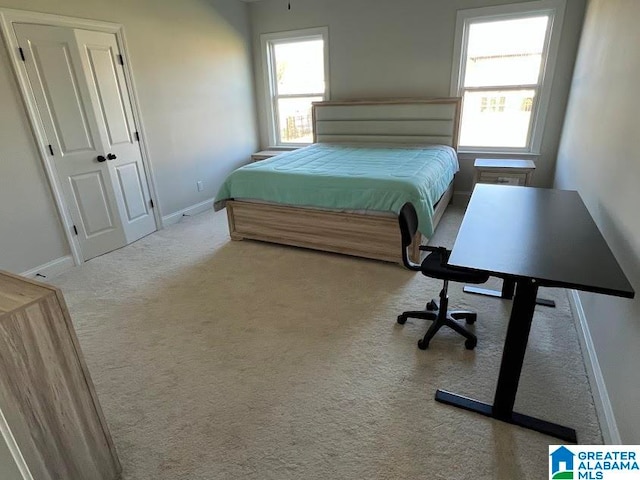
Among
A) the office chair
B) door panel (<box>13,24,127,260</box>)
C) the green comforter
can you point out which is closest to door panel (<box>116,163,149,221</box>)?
door panel (<box>13,24,127,260</box>)

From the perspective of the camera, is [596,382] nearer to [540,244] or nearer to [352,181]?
[540,244]

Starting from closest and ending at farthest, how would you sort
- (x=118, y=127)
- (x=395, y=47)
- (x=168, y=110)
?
(x=118, y=127)
(x=168, y=110)
(x=395, y=47)

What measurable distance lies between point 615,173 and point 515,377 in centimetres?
126

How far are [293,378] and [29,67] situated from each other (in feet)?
10.7

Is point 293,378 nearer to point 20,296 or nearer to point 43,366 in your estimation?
point 43,366

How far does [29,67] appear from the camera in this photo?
288 cm

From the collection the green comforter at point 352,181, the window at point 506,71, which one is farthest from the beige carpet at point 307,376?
the window at point 506,71

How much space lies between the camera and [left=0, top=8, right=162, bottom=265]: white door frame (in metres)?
2.75

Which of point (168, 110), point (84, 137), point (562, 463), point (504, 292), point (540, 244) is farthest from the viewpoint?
point (168, 110)

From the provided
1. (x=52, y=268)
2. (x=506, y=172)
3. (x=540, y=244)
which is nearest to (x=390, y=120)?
(x=506, y=172)

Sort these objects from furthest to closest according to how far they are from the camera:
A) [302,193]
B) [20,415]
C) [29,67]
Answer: [302,193] < [29,67] < [20,415]

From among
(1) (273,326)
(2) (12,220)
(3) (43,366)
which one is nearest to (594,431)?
(1) (273,326)

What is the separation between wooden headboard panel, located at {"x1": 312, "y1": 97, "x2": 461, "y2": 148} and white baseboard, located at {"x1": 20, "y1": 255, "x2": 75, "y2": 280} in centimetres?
355

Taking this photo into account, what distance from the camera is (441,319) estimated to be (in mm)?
2158
